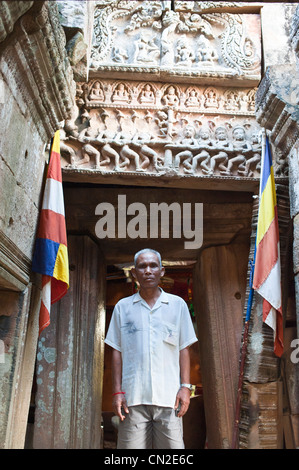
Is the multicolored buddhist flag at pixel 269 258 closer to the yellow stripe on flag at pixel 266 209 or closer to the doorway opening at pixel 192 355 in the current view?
the yellow stripe on flag at pixel 266 209

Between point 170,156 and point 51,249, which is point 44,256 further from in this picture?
point 170,156

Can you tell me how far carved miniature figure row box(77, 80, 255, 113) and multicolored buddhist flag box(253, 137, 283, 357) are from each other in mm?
1079

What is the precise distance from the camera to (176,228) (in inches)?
231

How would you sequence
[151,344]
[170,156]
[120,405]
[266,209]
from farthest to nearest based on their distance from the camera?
[170,156] → [266,209] → [151,344] → [120,405]

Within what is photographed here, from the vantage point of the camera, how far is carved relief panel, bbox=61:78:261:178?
4777 mm

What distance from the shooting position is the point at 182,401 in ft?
9.45

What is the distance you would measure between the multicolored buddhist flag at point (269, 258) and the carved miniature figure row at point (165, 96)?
1079mm

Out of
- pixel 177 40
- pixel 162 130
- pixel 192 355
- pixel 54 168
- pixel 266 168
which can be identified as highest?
pixel 177 40

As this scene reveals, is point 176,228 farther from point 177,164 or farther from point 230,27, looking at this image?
point 230,27

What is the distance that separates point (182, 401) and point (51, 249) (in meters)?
1.64

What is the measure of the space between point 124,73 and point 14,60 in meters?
2.25

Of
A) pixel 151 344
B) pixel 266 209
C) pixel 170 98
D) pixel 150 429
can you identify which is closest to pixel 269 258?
pixel 266 209

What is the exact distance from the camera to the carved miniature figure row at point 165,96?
5.10 meters

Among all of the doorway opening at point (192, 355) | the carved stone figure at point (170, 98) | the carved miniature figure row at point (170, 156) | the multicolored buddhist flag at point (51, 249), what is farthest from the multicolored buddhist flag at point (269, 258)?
the doorway opening at point (192, 355)
